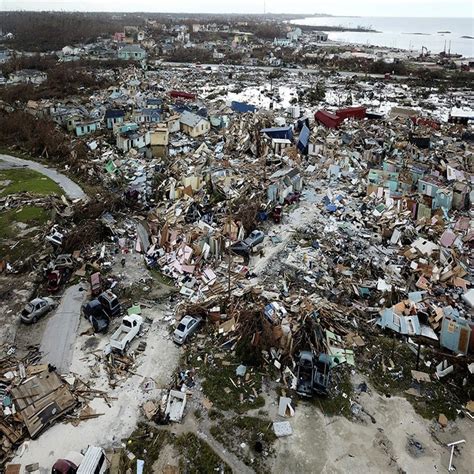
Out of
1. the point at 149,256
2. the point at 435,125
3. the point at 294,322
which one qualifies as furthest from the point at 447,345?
the point at 435,125

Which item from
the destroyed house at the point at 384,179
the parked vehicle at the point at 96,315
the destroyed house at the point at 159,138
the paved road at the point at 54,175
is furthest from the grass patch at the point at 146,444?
the destroyed house at the point at 159,138

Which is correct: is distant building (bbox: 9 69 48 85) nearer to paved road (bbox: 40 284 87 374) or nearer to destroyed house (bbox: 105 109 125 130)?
destroyed house (bbox: 105 109 125 130)

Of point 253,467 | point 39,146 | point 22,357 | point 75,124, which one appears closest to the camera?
point 253,467

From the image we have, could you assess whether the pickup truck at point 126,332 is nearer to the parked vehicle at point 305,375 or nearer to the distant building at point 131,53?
the parked vehicle at point 305,375

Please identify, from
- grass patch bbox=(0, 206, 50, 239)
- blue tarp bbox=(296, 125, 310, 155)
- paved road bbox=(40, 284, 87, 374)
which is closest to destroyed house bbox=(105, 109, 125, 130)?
grass patch bbox=(0, 206, 50, 239)

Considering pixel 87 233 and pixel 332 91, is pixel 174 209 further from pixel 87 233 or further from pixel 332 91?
pixel 332 91
